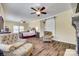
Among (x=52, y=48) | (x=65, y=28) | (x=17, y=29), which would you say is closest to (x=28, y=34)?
(x=17, y=29)

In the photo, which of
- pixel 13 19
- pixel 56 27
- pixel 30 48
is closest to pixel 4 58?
pixel 30 48

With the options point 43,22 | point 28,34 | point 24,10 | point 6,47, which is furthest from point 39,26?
point 6,47

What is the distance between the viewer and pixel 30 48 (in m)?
2.05

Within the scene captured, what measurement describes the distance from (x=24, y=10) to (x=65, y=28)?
0.77 m

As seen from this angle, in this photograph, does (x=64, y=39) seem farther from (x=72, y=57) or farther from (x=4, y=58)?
(x=4, y=58)

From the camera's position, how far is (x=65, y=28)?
2.04 metres

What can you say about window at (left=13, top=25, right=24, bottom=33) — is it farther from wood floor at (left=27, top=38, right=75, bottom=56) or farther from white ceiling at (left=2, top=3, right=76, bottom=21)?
wood floor at (left=27, top=38, right=75, bottom=56)

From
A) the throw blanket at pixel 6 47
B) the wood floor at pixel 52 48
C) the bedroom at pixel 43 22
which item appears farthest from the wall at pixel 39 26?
the throw blanket at pixel 6 47

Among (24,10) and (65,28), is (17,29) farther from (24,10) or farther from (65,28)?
(65,28)

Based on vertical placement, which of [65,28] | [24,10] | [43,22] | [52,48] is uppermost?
[24,10]

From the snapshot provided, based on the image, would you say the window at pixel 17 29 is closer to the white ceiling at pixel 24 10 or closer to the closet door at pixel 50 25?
the white ceiling at pixel 24 10

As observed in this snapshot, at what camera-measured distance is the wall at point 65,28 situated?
78.6 inches

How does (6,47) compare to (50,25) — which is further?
(50,25)

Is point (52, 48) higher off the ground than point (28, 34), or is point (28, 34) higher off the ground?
point (28, 34)
